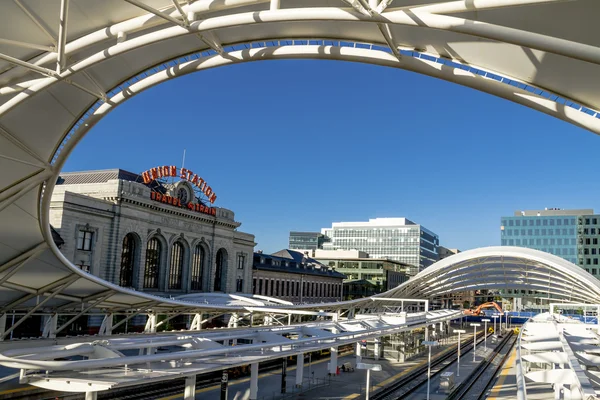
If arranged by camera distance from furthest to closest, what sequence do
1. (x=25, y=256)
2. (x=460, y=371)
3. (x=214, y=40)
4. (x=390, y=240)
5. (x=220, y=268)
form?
(x=390, y=240) → (x=220, y=268) → (x=460, y=371) → (x=25, y=256) → (x=214, y=40)

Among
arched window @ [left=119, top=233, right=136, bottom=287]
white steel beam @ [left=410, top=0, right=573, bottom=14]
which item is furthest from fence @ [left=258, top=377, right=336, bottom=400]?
arched window @ [left=119, top=233, right=136, bottom=287]

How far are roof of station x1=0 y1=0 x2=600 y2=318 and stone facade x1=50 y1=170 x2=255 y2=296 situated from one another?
34.3m

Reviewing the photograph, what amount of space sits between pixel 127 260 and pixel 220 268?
65.3ft

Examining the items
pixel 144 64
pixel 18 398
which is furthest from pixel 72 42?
pixel 18 398

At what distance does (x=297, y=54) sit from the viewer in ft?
53.2

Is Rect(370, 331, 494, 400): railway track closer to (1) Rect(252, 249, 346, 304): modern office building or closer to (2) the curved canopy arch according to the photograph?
(2) the curved canopy arch

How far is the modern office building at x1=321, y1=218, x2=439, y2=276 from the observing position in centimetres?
17012

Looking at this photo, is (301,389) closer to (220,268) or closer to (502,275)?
(220,268)

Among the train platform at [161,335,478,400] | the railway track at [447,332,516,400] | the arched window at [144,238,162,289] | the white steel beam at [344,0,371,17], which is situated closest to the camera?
the white steel beam at [344,0,371,17]

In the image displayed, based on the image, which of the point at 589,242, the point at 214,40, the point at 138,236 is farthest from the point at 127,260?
the point at 589,242

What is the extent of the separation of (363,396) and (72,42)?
27.9 meters

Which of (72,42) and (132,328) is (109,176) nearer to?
(132,328)

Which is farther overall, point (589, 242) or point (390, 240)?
point (390, 240)

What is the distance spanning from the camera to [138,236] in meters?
62.9
